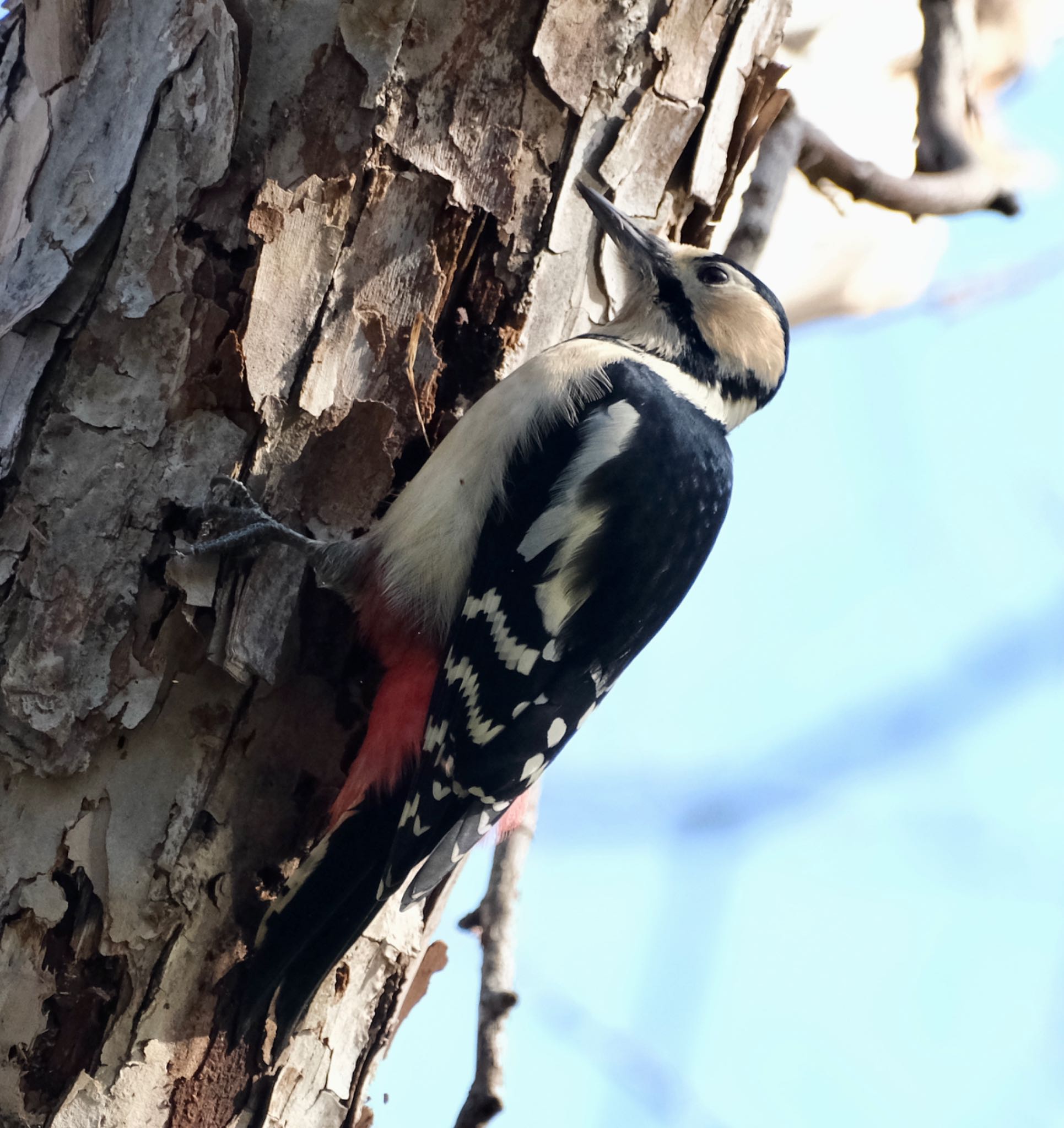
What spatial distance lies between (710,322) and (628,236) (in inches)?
20.0

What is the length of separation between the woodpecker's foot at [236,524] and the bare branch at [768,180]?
55.6 inches

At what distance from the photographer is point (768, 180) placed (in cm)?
289

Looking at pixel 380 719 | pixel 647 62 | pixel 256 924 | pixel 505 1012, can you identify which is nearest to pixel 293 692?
pixel 380 719

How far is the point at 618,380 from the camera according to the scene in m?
2.53

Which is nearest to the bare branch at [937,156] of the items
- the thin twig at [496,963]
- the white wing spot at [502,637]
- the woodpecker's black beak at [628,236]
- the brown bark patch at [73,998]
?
the woodpecker's black beak at [628,236]

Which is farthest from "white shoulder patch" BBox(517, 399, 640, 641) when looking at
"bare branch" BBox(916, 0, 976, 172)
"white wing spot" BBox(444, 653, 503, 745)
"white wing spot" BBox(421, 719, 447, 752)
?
"bare branch" BBox(916, 0, 976, 172)

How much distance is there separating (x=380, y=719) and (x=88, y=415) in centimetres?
71

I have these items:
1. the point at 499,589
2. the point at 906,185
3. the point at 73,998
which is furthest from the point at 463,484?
the point at 906,185

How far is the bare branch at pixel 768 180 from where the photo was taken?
287cm

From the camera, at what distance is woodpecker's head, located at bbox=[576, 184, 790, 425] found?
282 centimetres

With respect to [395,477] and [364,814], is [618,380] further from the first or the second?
[364,814]

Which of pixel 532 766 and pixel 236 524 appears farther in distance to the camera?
pixel 532 766

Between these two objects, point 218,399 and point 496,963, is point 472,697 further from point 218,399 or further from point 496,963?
point 218,399

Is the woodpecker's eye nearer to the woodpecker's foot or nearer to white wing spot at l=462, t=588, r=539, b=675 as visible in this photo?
white wing spot at l=462, t=588, r=539, b=675
